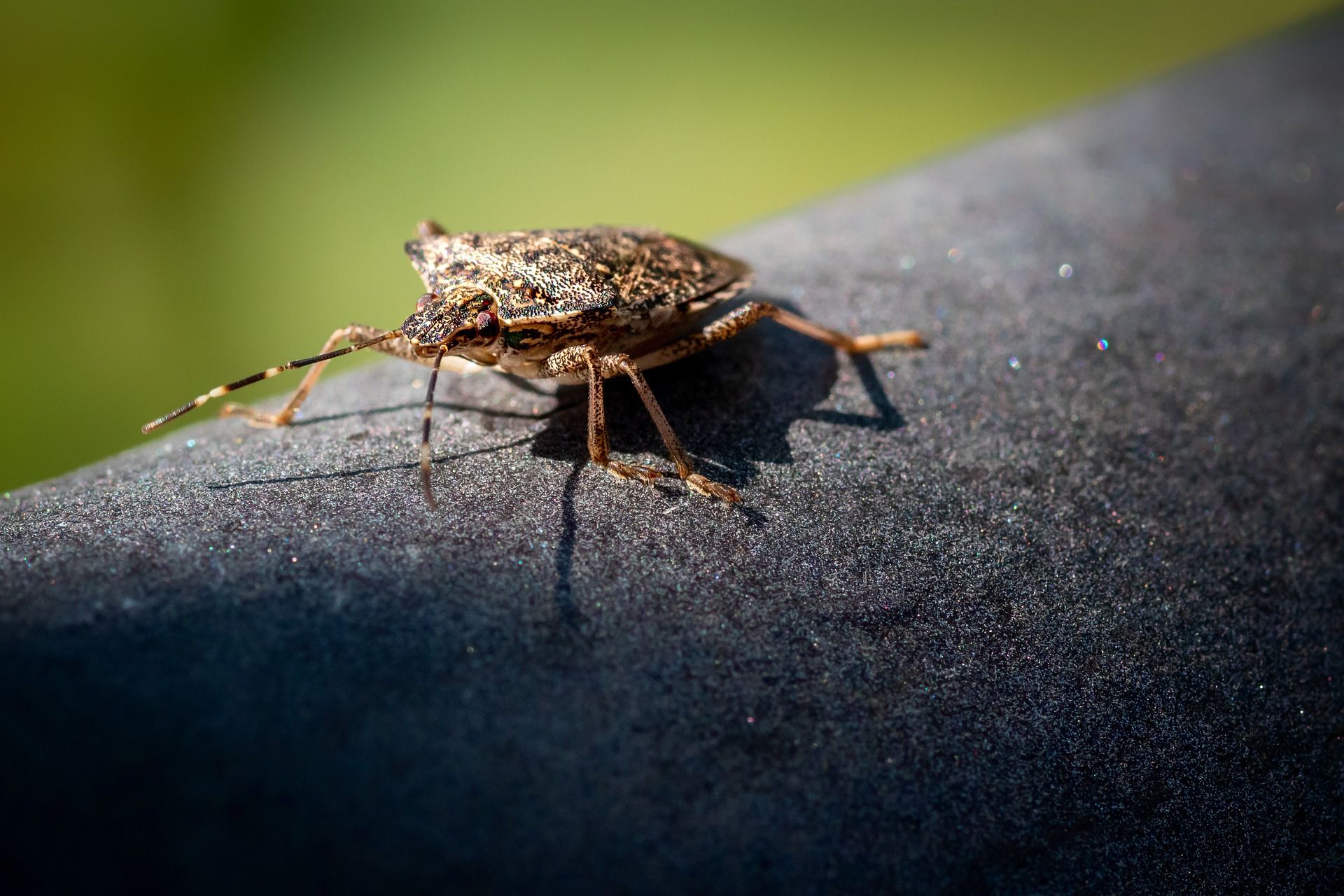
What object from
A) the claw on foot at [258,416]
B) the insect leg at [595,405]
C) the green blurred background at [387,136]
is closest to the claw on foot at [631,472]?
the insect leg at [595,405]

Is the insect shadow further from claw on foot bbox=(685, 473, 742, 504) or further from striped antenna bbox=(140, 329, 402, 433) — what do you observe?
striped antenna bbox=(140, 329, 402, 433)

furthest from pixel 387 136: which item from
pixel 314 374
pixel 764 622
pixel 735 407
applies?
pixel 764 622

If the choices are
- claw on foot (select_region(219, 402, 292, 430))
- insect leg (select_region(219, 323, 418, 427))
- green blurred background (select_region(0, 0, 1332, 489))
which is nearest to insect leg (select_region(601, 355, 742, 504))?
insect leg (select_region(219, 323, 418, 427))

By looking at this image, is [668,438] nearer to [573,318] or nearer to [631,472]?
[631,472]

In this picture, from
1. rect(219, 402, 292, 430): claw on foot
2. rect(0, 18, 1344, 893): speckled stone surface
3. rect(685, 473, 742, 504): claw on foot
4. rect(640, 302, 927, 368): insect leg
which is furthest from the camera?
rect(640, 302, 927, 368): insect leg

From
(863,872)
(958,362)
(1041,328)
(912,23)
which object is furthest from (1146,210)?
(912,23)

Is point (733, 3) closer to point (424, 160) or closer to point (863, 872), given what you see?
point (424, 160)
